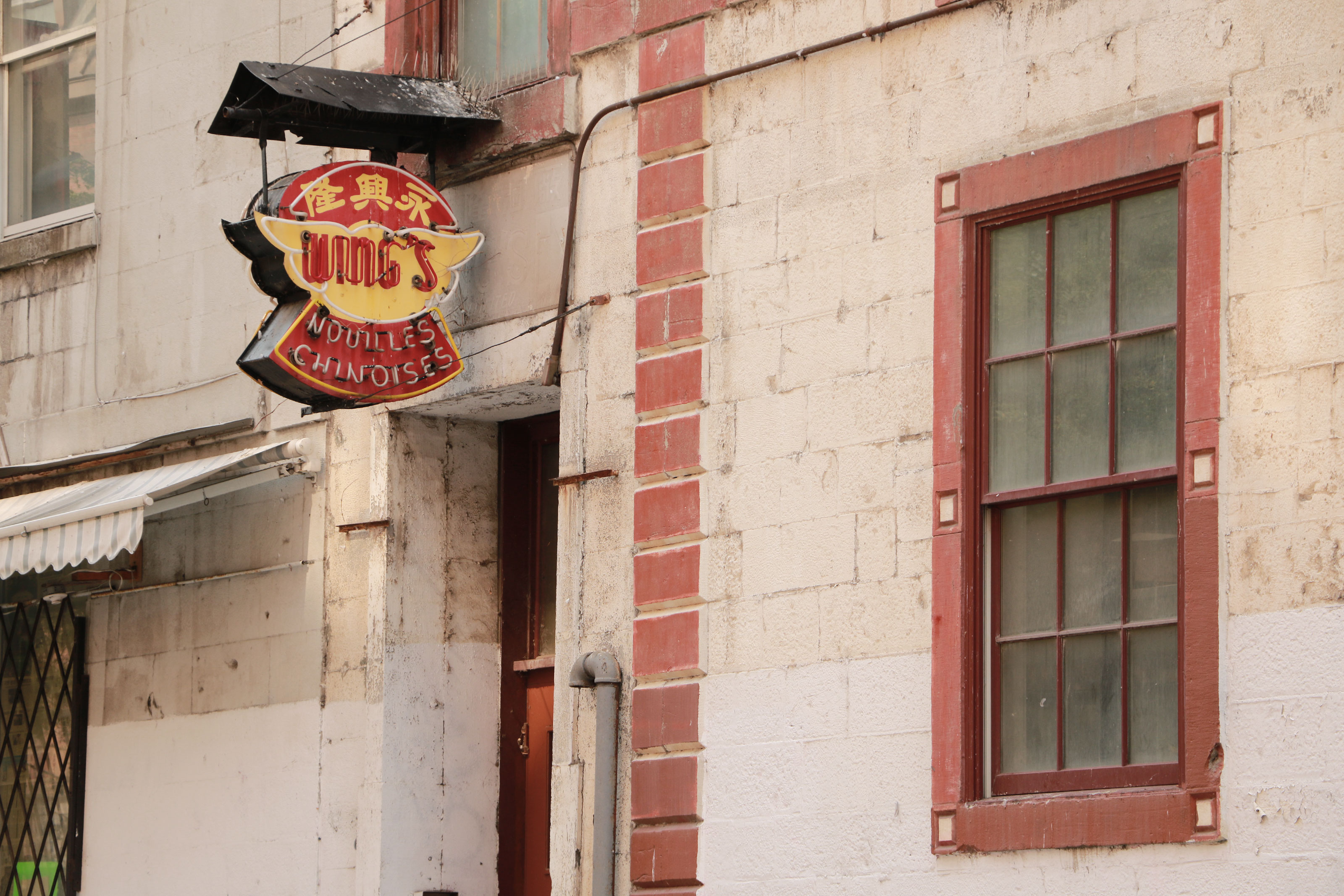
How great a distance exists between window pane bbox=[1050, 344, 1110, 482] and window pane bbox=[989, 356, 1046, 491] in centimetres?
5

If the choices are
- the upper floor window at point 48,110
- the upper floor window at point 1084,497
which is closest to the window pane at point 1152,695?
the upper floor window at point 1084,497

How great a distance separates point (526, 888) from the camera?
451 inches

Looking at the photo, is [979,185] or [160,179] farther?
[160,179]

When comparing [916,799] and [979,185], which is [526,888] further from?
[979,185]

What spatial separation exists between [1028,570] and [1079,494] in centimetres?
39

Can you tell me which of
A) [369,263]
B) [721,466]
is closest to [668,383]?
[721,466]

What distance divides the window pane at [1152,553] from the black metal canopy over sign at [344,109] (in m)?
4.18

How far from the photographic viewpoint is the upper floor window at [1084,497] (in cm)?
847

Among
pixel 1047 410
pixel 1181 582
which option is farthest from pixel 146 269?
pixel 1181 582

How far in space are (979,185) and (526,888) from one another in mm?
4428

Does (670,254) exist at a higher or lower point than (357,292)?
higher

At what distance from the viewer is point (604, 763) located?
33.1ft

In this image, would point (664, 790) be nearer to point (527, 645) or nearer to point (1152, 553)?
point (527, 645)

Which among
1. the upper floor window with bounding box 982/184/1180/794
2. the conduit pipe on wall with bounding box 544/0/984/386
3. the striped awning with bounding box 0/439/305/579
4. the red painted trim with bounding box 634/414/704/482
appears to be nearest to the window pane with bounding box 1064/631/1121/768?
the upper floor window with bounding box 982/184/1180/794
